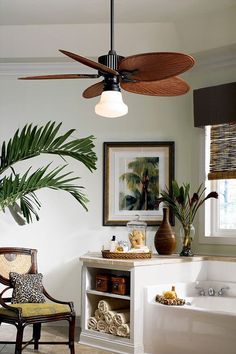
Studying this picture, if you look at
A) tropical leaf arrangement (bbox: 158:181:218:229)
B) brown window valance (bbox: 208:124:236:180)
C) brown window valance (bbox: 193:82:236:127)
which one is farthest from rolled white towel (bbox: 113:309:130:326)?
brown window valance (bbox: 193:82:236:127)

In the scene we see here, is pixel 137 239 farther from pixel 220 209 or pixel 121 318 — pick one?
pixel 220 209

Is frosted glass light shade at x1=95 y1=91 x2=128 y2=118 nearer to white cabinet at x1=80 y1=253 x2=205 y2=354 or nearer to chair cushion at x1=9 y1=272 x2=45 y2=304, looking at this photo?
white cabinet at x1=80 y1=253 x2=205 y2=354

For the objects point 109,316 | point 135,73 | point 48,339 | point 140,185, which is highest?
point 135,73

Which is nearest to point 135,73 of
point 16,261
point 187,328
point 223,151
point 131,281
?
point 131,281

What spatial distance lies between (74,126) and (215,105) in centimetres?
152

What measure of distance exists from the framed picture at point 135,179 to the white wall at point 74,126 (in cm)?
8

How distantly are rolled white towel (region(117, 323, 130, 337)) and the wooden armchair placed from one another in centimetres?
41

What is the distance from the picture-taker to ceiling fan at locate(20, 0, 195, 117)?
9.25 feet

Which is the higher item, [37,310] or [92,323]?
[37,310]

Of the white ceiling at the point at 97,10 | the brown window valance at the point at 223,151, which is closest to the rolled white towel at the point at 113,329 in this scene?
the brown window valance at the point at 223,151

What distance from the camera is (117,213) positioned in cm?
588

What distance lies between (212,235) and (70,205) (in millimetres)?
1512

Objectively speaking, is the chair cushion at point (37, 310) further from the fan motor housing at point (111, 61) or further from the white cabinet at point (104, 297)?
the fan motor housing at point (111, 61)

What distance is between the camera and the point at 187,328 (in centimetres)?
438
